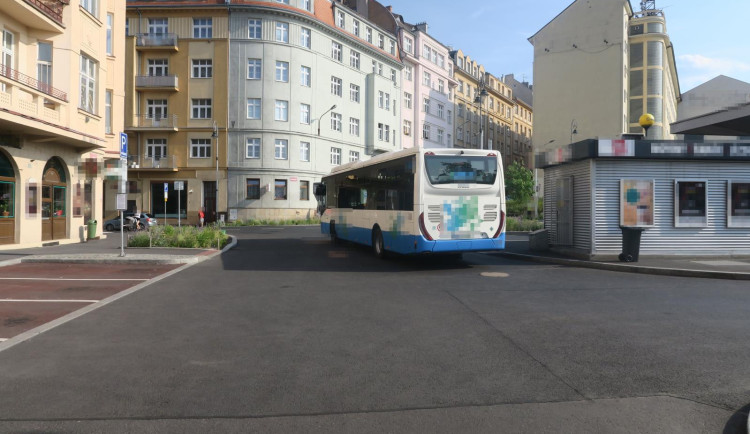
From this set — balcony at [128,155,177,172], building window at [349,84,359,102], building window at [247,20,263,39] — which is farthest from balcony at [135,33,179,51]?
building window at [349,84,359,102]

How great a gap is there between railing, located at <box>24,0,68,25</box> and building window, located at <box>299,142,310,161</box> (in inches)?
1087

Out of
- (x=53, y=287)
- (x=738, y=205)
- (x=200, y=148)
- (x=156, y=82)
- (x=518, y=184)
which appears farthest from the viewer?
(x=518, y=184)

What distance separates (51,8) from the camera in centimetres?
1852

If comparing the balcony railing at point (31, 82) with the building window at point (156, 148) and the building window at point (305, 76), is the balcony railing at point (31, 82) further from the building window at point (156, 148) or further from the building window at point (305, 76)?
the building window at point (305, 76)

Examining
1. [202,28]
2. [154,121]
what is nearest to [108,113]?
[154,121]

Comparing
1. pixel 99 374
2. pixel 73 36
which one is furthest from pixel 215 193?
pixel 99 374

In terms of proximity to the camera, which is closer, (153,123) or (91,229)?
(91,229)

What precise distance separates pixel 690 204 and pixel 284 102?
36.0m

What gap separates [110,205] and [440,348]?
44.3 metres

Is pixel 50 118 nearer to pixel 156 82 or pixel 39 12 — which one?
pixel 39 12

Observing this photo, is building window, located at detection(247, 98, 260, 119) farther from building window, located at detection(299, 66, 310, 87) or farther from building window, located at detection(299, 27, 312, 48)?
building window, located at detection(299, 27, 312, 48)

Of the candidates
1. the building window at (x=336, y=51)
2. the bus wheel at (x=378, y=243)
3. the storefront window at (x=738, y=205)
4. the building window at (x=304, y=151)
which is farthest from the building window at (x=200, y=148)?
the storefront window at (x=738, y=205)

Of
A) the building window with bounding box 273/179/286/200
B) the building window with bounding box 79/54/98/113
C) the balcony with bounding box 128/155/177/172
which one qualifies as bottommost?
the building window with bounding box 273/179/286/200

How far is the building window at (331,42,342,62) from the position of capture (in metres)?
49.3
